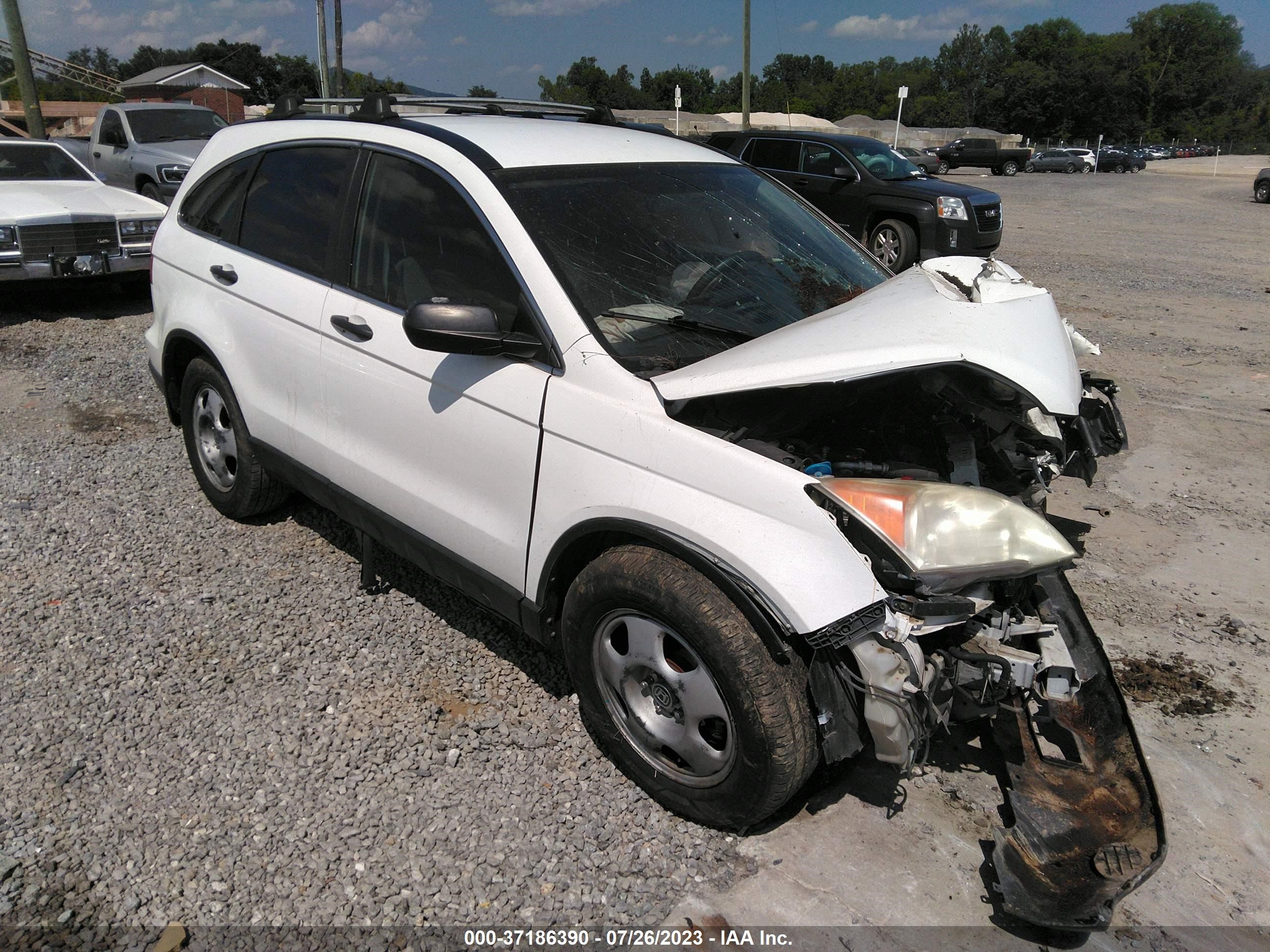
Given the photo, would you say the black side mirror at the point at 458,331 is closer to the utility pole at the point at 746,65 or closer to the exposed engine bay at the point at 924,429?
the exposed engine bay at the point at 924,429

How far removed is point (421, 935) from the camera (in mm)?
2428

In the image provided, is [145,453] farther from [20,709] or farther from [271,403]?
[20,709]

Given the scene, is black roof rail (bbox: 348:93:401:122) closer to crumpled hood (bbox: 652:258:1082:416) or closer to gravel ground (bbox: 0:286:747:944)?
crumpled hood (bbox: 652:258:1082:416)

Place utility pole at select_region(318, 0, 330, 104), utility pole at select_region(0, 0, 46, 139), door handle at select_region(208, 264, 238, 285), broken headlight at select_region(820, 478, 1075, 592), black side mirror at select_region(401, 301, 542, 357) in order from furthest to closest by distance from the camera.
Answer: utility pole at select_region(318, 0, 330, 104) < utility pole at select_region(0, 0, 46, 139) < door handle at select_region(208, 264, 238, 285) < black side mirror at select_region(401, 301, 542, 357) < broken headlight at select_region(820, 478, 1075, 592)

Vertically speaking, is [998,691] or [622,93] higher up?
[622,93]

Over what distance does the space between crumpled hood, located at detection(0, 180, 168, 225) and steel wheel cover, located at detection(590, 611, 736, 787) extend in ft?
26.1

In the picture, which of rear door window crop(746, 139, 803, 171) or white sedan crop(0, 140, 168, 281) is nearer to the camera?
white sedan crop(0, 140, 168, 281)

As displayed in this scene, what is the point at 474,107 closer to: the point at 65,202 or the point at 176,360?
the point at 176,360

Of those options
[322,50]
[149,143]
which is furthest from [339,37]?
[149,143]

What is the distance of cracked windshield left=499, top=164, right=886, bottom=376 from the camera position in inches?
116

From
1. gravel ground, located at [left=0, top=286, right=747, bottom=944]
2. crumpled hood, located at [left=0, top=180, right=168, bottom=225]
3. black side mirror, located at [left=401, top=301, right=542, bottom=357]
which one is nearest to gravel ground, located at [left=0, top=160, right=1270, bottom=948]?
gravel ground, located at [left=0, top=286, right=747, bottom=944]

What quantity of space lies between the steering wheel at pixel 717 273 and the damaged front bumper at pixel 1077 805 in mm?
1613

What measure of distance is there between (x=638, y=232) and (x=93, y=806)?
101 inches

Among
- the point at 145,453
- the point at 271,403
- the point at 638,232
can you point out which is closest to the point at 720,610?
the point at 638,232
